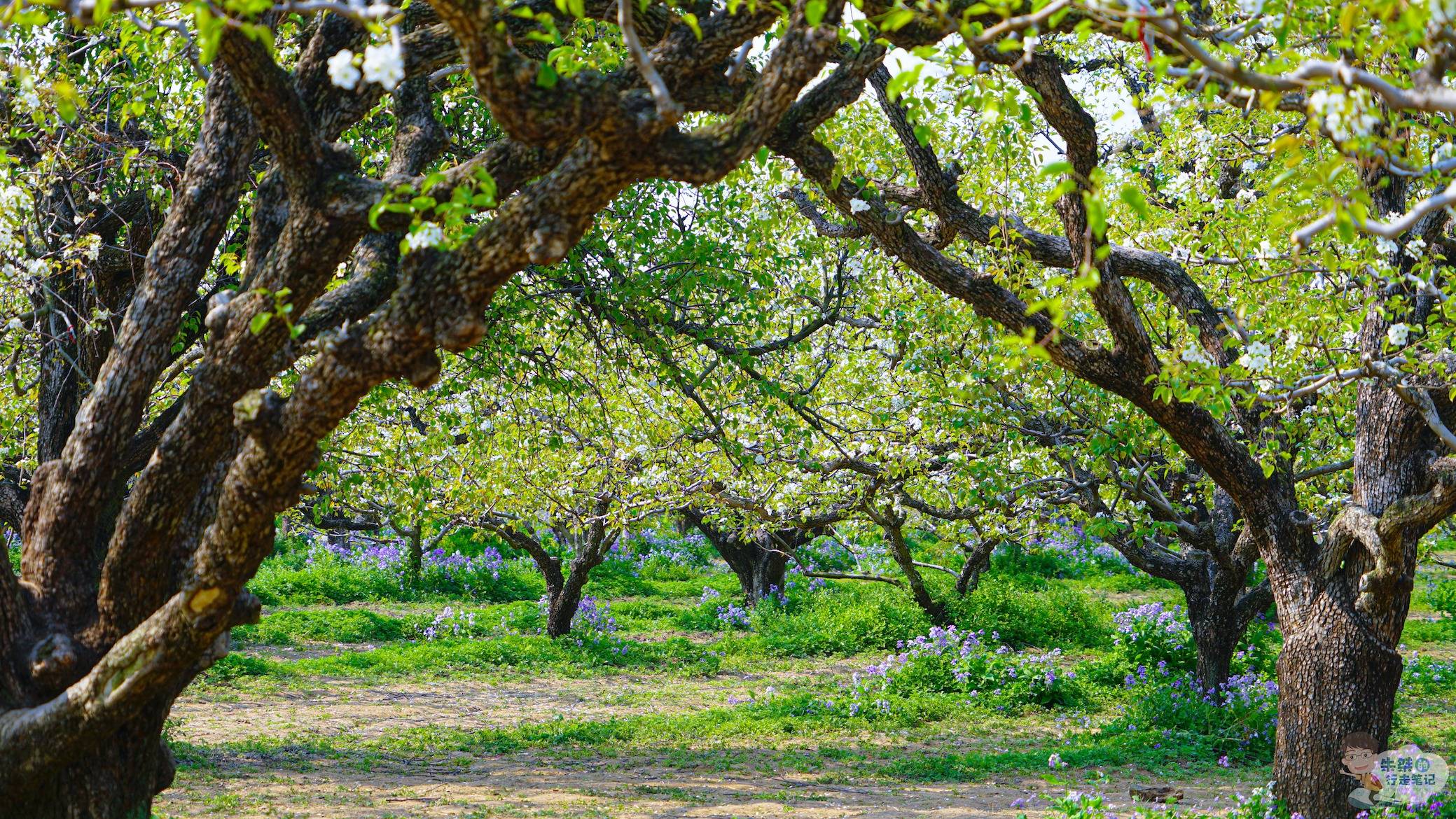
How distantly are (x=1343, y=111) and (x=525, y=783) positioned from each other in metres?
7.90

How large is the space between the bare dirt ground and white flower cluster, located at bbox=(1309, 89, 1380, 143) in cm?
554

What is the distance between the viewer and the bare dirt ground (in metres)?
8.15

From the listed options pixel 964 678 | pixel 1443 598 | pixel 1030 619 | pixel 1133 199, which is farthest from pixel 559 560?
pixel 1133 199

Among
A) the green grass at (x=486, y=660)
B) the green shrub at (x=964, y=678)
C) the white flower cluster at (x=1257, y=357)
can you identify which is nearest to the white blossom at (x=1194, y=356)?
the white flower cluster at (x=1257, y=357)

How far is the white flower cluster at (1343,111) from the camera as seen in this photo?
287cm

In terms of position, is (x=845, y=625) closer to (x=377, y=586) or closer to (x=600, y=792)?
(x=600, y=792)

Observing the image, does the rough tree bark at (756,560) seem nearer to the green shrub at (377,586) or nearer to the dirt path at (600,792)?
the green shrub at (377,586)

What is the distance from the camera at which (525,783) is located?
30.1 feet

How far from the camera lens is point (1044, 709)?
12.6 metres

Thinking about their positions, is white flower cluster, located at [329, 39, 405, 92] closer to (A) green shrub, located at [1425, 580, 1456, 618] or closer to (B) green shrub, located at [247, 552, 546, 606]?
(B) green shrub, located at [247, 552, 546, 606]

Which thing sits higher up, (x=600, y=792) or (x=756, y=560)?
(x=756, y=560)

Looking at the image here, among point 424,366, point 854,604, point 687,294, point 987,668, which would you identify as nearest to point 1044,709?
point 987,668

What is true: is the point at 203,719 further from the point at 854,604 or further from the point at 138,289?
the point at 854,604

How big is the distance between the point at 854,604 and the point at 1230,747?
320 inches
